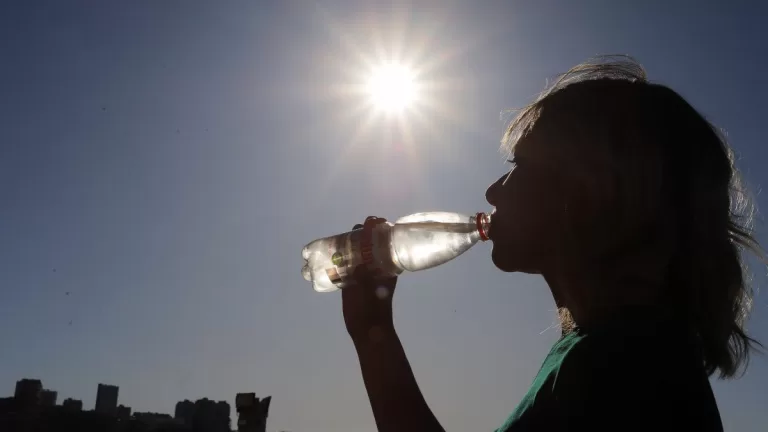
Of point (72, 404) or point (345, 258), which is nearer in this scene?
point (345, 258)

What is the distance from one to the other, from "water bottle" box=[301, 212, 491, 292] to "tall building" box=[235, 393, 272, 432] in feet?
11.5

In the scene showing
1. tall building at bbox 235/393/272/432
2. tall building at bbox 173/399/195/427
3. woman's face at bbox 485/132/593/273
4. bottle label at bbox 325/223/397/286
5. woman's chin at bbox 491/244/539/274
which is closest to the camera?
woman's face at bbox 485/132/593/273

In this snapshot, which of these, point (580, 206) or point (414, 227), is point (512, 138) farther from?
point (414, 227)

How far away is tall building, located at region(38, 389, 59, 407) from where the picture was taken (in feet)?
124

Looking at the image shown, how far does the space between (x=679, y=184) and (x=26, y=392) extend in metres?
39.9

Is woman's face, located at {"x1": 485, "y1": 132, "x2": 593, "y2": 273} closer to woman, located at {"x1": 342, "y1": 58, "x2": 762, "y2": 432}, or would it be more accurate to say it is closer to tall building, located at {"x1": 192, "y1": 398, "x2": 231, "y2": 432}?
woman, located at {"x1": 342, "y1": 58, "x2": 762, "y2": 432}

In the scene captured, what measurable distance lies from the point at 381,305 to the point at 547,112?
2.71 ft

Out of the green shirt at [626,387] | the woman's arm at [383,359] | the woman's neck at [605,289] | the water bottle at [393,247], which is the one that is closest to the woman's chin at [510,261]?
the woman's neck at [605,289]

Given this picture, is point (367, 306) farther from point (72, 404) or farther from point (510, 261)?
point (72, 404)

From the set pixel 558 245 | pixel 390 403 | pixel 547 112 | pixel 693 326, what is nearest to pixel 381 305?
pixel 390 403

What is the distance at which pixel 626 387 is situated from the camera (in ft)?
3.98

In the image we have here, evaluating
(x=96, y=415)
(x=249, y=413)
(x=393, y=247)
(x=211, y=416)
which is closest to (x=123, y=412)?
(x=96, y=415)

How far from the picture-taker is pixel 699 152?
5.95 feet

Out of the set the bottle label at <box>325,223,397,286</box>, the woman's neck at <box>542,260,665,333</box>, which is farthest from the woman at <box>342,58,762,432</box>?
the bottle label at <box>325,223,397,286</box>
